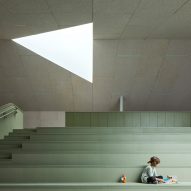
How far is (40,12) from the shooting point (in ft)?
29.7

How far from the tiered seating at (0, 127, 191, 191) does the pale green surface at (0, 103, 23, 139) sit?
0.69m

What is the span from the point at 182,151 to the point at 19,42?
5.94m

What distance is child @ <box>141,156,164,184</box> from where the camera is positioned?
21.8 ft

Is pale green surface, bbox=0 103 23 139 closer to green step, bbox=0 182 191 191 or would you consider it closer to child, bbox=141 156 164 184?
green step, bbox=0 182 191 191

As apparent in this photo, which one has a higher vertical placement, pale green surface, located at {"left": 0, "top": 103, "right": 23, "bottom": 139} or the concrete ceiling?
the concrete ceiling

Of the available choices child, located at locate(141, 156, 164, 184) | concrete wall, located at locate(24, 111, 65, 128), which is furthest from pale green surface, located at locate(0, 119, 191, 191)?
concrete wall, located at locate(24, 111, 65, 128)

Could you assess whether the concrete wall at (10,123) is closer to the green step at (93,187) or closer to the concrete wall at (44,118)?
the concrete wall at (44,118)

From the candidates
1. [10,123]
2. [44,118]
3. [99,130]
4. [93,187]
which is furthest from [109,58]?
[93,187]

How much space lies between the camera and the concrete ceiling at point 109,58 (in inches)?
351

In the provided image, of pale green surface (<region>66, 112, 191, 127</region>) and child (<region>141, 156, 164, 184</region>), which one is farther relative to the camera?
pale green surface (<region>66, 112, 191, 127</region>)

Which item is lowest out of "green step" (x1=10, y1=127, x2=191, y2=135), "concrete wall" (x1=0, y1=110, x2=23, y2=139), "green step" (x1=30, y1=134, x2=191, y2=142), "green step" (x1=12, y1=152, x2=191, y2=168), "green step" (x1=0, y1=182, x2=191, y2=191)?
"green step" (x1=0, y1=182, x2=191, y2=191)

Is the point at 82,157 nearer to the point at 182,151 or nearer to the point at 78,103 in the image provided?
the point at 182,151

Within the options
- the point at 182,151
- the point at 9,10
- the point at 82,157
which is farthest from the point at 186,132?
the point at 9,10

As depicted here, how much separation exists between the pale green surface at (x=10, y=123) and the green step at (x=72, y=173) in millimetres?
2850
